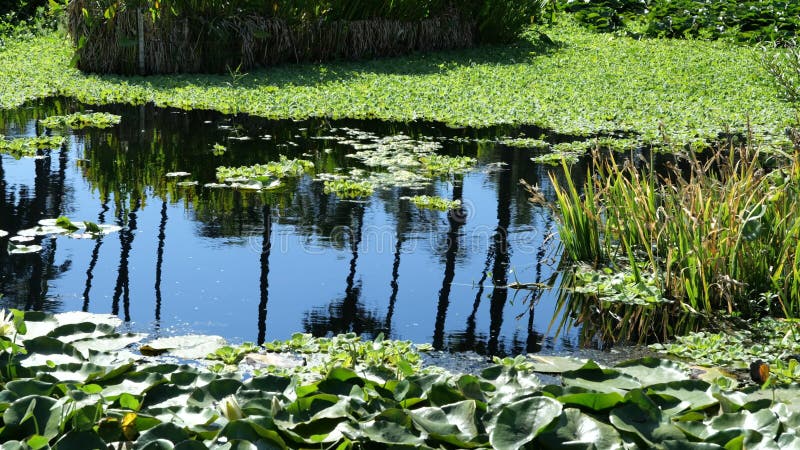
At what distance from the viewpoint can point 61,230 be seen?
228 inches

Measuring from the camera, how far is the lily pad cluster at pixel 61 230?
5613mm

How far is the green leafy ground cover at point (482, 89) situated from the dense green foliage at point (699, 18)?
190cm

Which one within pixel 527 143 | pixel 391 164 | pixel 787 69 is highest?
pixel 787 69

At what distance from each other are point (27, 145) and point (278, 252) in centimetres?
363

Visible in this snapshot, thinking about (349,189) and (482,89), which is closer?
(349,189)

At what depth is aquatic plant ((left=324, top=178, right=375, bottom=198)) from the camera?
6961mm

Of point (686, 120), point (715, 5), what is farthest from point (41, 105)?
point (715, 5)

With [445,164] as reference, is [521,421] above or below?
below

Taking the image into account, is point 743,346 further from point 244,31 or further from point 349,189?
point 244,31

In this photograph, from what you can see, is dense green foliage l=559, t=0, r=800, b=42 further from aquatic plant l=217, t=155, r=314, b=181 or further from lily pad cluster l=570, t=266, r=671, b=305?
lily pad cluster l=570, t=266, r=671, b=305

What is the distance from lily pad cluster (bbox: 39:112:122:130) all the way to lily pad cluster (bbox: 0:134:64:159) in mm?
643

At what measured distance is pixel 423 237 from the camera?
5969 millimetres

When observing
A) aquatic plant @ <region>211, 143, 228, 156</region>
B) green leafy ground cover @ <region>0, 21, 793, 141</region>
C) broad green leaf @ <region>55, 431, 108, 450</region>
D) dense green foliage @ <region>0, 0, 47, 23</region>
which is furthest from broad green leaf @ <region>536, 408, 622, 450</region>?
dense green foliage @ <region>0, 0, 47, 23</region>

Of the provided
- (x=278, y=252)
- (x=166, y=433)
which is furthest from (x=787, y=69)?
(x=166, y=433)
